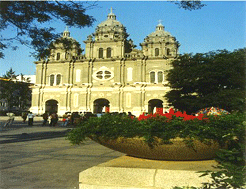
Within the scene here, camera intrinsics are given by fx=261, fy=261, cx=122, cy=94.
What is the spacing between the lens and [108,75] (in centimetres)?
4088

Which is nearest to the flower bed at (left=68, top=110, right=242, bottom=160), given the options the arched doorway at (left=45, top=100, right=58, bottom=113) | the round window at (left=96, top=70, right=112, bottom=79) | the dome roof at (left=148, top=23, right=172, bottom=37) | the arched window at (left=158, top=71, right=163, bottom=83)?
the arched window at (left=158, top=71, right=163, bottom=83)

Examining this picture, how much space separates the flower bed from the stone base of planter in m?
0.20

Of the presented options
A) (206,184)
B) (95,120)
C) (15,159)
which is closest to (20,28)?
(15,159)

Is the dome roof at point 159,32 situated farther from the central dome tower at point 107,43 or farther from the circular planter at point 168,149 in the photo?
the circular planter at point 168,149

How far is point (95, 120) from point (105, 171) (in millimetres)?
997

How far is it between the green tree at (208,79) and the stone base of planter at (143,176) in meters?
18.5

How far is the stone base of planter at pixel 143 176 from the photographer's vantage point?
311 centimetres

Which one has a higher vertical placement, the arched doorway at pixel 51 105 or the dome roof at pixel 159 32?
the dome roof at pixel 159 32

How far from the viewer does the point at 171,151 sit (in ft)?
11.6

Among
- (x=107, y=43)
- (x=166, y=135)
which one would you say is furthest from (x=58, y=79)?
(x=166, y=135)

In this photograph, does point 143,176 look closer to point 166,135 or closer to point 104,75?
point 166,135

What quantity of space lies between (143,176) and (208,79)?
20.0m

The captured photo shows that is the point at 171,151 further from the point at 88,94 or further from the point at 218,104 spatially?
the point at 88,94

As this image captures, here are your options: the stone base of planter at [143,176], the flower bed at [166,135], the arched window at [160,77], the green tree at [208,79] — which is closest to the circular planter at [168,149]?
the flower bed at [166,135]
